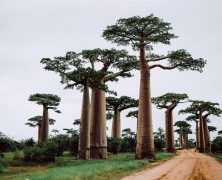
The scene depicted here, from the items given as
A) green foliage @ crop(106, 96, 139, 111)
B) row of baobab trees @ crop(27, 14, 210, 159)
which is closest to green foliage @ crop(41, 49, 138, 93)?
row of baobab trees @ crop(27, 14, 210, 159)

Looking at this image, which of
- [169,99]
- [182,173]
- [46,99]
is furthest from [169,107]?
[182,173]

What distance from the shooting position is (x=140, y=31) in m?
21.2

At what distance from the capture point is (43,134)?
3622 cm

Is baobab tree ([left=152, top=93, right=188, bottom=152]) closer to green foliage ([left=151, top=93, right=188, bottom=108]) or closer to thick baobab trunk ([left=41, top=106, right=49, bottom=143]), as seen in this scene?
green foliage ([left=151, top=93, right=188, bottom=108])

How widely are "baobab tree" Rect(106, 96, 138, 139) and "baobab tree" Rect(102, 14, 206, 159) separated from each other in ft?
44.6

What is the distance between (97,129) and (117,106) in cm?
1390

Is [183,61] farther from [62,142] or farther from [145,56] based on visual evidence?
[62,142]

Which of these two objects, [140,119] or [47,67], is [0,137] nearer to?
[47,67]

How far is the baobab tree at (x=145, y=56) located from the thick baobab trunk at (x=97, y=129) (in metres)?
3.85

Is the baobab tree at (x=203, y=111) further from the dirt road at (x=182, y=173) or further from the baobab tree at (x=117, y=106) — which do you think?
the dirt road at (x=182, y=173)

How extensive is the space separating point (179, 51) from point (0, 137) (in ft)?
40.1

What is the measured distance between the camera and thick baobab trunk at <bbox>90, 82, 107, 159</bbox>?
2366cm

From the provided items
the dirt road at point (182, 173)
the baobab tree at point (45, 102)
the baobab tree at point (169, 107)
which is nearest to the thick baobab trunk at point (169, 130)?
the baobab tree at point (169, 107)

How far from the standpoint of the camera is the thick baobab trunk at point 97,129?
23656 millimetres
